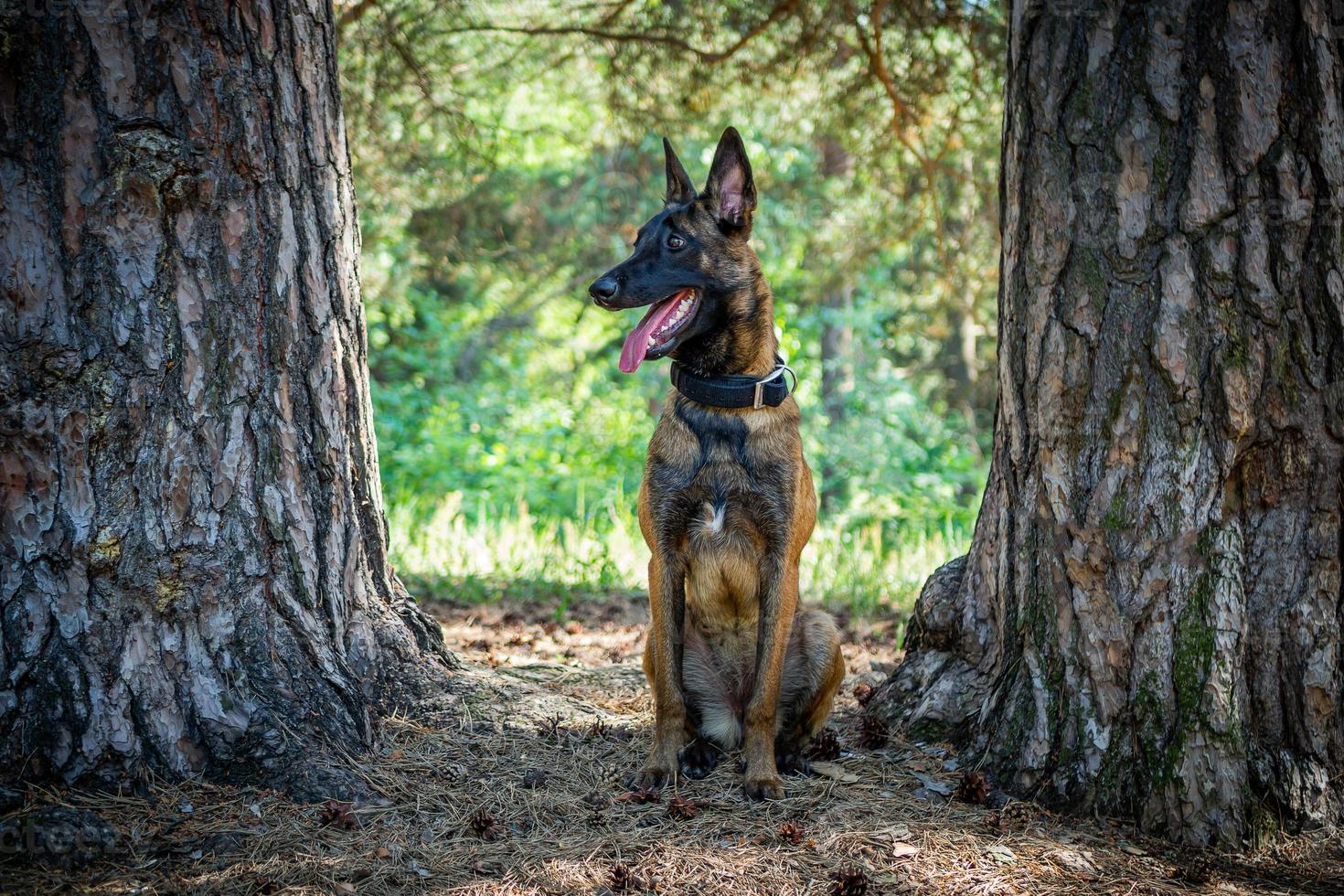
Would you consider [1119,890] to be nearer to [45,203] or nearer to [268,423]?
[268,423]

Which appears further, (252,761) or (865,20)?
(865,20)

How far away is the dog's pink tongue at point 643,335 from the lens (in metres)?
3.45

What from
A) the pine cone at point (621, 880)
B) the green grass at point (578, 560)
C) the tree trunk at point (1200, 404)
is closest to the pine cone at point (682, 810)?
the pine cone at point (621, 880)

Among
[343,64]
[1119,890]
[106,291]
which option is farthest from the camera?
[343,64]

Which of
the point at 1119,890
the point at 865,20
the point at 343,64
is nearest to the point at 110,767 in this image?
the point at 1119,890

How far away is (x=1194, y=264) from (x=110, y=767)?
11.9 feet

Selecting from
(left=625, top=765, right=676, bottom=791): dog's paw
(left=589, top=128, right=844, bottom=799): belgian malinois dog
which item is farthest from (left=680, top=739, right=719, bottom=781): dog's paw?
(left=625, top=765, right=676, bottom=791): dog's paw

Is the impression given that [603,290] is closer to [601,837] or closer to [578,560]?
[601,837]

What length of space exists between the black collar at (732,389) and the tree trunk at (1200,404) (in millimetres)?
1022

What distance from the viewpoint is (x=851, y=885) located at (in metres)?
2.64

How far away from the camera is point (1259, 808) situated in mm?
2953

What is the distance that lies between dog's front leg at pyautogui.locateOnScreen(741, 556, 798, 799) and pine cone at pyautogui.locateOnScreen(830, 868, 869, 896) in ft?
2.67

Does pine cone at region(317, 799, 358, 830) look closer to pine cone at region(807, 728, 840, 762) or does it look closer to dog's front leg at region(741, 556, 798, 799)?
dog's front leg at region(741, 556, 798, 799)

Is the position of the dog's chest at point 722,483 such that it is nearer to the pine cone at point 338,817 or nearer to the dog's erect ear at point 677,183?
the dog's erect ear at point 677,183
